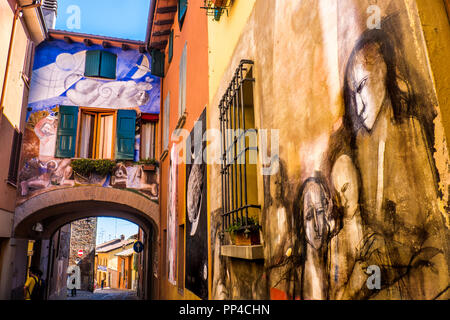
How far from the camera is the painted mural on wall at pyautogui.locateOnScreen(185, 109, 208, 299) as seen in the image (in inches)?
214

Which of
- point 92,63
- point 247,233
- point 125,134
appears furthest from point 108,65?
point 247,233

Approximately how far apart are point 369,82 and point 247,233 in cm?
185

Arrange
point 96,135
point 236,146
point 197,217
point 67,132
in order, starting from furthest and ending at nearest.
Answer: point 96,135, point 67,132, point 197,217, point 236,146

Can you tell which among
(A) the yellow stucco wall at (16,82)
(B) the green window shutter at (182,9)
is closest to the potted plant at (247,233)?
(B) the green window shutter at (182,9)

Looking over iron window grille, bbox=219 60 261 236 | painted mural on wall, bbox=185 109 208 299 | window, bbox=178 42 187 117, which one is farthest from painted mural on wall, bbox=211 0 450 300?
window, bbox=178 42 187 117

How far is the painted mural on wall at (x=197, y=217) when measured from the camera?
5.45 metres

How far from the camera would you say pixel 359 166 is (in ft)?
5.95

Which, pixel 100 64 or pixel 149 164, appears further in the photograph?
pixel 100 64

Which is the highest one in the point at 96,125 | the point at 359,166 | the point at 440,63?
the point at 96,125

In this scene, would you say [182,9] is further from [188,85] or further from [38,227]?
[38,227]

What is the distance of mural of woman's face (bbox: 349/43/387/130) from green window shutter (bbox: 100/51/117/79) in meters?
10.6

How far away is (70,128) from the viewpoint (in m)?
10.6
